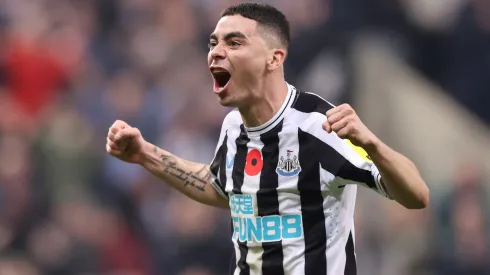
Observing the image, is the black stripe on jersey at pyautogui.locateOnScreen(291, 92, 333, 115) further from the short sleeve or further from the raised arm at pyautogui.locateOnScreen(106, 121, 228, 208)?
the raised arm at pyautogui.locateOnScreen(106, 121, 228, 208)

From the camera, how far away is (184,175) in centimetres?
498

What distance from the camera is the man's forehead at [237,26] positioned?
15.1 feet

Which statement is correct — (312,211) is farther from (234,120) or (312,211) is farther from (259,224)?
(234,120)

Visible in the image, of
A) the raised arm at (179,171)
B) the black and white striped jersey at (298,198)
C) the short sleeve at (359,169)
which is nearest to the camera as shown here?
the short sleeve at (359,169)

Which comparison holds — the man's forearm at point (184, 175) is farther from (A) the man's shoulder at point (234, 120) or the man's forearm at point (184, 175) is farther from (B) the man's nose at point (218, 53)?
(B) the man's nose at point (218, 53)

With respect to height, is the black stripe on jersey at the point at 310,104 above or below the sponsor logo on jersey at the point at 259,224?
above

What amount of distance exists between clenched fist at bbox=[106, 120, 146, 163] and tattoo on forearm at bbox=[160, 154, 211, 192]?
15cm

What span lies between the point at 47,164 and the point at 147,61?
133 cm

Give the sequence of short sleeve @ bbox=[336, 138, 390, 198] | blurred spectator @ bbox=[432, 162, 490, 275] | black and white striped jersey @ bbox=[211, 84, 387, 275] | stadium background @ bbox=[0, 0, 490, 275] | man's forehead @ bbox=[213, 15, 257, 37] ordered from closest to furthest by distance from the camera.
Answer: short sleeve @ bbox=[336, 138, 390, 198] < black and white striped jersey @ bbox=[211, 84, 387, 275] < man's forehead @ bbox=[213, 15, 257, 37] < blurred spectator @ bbox=[432, 162, 490, 275] < stadium background @ bbox=[0, 0, 490, 275]

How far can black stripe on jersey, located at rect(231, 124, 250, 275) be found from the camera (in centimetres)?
454

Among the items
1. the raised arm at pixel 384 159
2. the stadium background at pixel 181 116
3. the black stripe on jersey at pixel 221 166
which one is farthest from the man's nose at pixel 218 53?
the stadium background at pixel 181 116

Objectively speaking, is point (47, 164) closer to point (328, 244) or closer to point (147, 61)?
point (147, 61)

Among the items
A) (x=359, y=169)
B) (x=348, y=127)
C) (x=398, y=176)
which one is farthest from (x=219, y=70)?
(x=398, y=176)

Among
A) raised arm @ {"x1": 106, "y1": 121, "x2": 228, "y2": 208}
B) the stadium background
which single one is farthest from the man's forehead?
the stadium background
